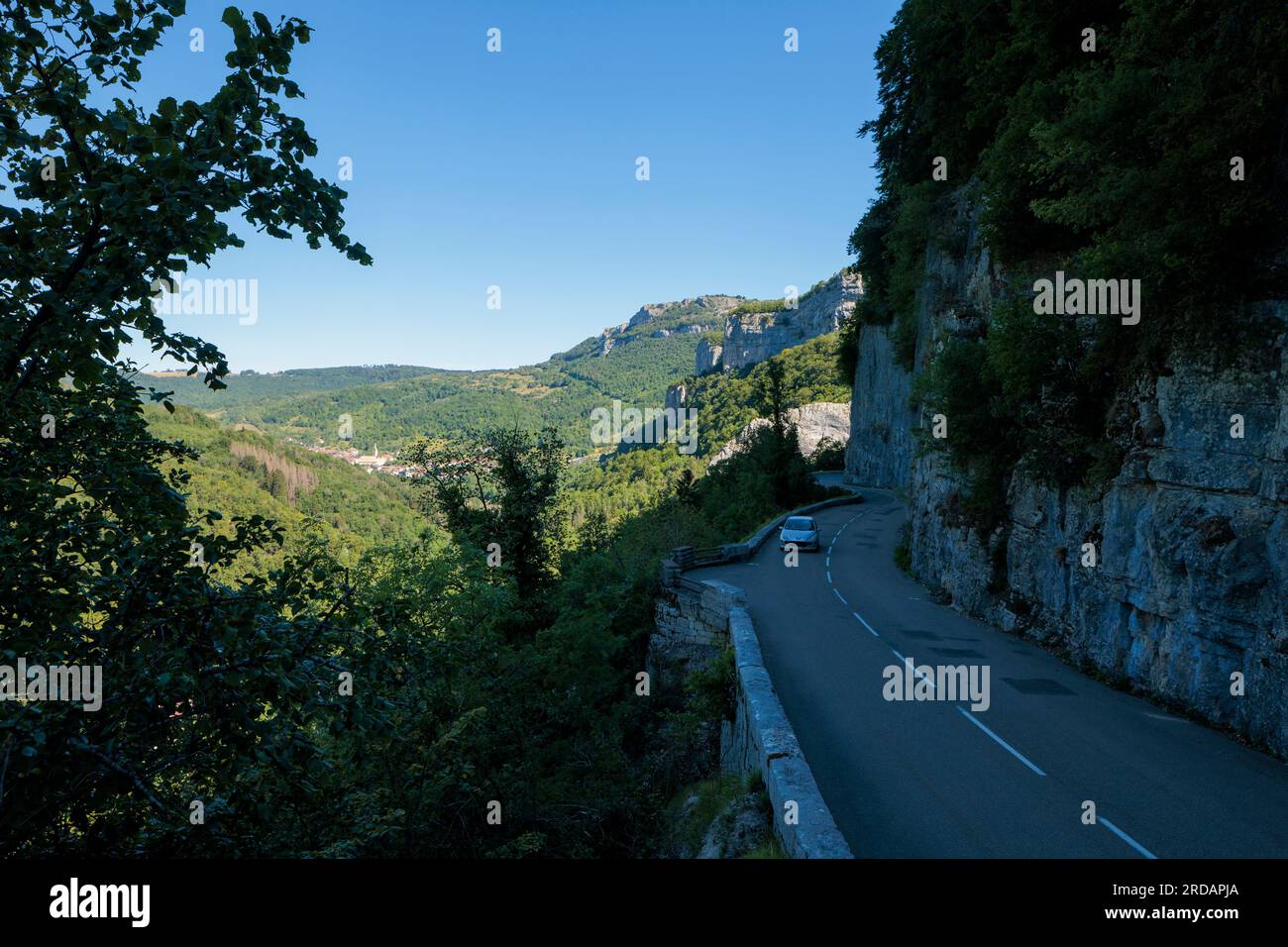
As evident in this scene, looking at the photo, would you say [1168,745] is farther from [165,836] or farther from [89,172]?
[89,172]

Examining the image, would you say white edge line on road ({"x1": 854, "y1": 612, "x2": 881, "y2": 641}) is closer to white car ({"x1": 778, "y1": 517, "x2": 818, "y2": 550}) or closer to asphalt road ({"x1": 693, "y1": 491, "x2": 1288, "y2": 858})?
asphalt road ({"x1": 693, "y1": 491, "x2": 1288, "y2": 858})

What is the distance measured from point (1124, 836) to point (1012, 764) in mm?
1754

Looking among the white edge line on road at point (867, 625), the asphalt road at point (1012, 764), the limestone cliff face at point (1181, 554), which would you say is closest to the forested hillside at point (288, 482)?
the white edge line on road at point (867, 625)

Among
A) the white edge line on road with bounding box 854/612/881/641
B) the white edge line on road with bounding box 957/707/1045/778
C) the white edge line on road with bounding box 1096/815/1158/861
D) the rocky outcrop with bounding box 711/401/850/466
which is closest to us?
the white edge line on road with bounding box 1096/815/1158/861

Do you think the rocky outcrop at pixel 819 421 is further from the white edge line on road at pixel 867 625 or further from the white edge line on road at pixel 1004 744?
the white edge line on road at pixel 1004 744

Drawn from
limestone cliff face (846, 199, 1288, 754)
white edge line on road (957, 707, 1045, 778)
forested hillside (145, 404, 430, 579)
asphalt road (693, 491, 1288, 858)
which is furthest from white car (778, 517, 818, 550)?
forested hillside (145, 404, 430, 579)

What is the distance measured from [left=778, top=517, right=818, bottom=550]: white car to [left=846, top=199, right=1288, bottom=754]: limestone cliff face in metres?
10.1

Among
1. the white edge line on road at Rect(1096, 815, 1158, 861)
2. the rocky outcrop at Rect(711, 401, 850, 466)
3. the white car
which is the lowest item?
the white edge line on road at Rect(1096, 815, 1158, 861)

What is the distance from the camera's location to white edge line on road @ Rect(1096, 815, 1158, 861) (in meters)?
6.60

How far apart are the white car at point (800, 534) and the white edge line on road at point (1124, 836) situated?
18.6m

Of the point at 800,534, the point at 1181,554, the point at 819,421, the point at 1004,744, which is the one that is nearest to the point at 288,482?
the point at 819,421

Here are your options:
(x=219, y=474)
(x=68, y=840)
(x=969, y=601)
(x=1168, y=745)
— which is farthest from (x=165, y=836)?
(x=219, y=474)

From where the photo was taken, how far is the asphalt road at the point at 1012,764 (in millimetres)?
6934
